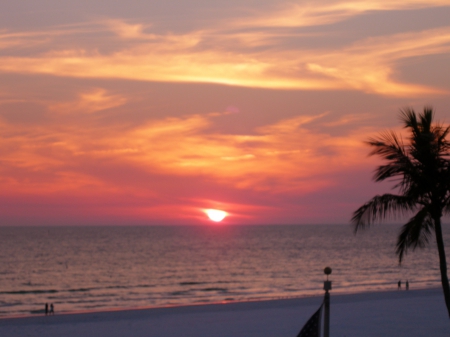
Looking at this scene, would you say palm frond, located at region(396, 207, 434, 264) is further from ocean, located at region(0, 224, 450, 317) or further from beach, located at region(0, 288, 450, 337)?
ocean, located at region(0, 224, 450, 317)

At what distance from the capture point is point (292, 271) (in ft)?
232

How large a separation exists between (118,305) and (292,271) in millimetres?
34351

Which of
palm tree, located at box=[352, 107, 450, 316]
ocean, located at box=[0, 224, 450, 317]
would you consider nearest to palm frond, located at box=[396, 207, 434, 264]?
palm tree, located at box=[352, 107, 450, 316]

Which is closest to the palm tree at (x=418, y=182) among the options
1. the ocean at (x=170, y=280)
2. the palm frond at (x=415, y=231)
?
the palm frond at (x=415, y=231)

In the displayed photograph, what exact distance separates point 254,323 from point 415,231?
10.2m

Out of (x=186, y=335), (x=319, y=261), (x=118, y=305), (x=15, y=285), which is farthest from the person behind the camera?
(x=319, y=261)

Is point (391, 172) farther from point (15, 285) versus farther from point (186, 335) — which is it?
point (15, 285)

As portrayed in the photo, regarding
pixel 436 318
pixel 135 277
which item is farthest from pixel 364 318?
pixel 135 277

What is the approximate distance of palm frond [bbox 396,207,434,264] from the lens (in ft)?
44.1

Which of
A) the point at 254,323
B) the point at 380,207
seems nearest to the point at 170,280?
the point at 254,323

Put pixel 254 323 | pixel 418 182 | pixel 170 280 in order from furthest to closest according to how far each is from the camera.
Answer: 1. pixel 170 280
2. pixel 254 323
3. pixel 418 182

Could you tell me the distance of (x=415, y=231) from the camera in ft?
44.4

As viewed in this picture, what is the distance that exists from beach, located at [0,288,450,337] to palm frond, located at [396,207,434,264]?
5.25 meters

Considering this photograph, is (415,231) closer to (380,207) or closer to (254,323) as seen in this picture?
(380,207)
